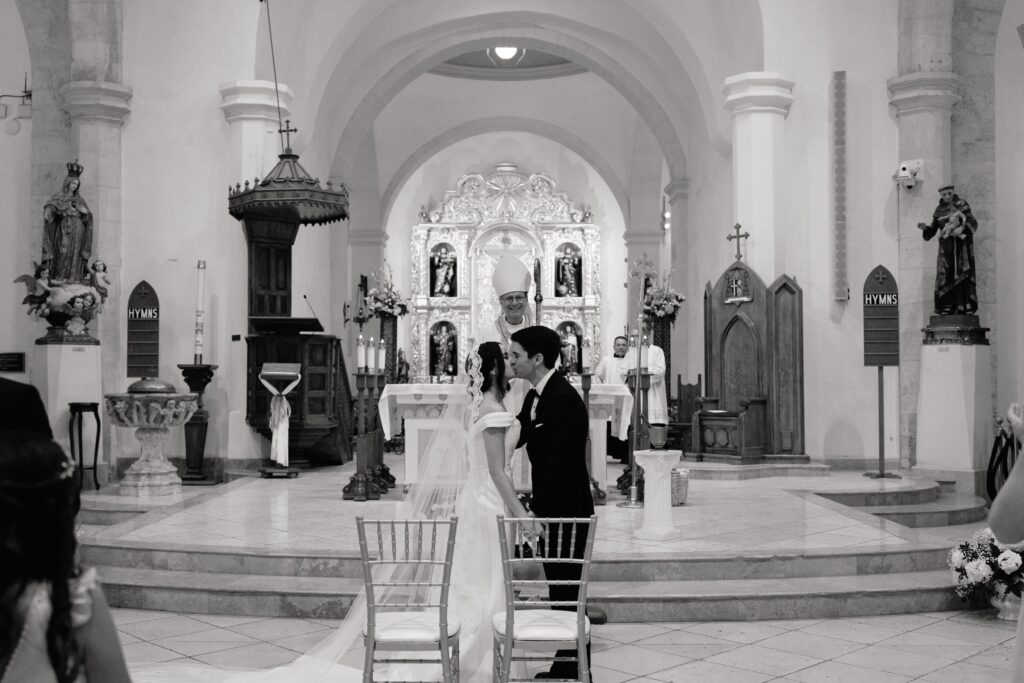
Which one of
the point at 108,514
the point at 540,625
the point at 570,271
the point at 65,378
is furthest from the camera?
Answer: the point at 570,271

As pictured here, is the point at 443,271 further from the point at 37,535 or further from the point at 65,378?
the point at 37,535

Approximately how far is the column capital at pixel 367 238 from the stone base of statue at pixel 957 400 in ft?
47.4

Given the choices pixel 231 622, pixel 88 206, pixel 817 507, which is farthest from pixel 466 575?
pixel 88 206

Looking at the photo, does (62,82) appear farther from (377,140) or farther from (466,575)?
(377,140)

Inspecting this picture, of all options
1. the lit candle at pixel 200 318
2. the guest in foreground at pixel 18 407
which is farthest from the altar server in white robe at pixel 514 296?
the lit candle at pixel 200 318

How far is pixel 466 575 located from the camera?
478cm

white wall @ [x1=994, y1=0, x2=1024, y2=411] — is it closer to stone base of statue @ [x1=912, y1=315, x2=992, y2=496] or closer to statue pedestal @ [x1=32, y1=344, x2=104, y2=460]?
stone base of statue @ [x1=912, y1=315, x2=992, y2=496]

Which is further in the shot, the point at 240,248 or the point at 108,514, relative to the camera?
the point at 240,248

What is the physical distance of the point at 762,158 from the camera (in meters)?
12.0

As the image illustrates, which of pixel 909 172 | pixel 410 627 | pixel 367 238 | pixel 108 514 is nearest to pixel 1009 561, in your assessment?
pixel 410 627

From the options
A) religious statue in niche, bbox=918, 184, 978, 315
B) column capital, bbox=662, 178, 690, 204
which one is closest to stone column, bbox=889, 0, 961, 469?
religious statue in niche, bbox=918, 184, 978, 315

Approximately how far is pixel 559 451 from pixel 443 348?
69.0ft

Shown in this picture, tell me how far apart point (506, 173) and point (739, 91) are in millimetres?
14421

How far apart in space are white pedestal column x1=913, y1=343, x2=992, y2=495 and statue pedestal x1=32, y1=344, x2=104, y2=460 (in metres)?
8.56
